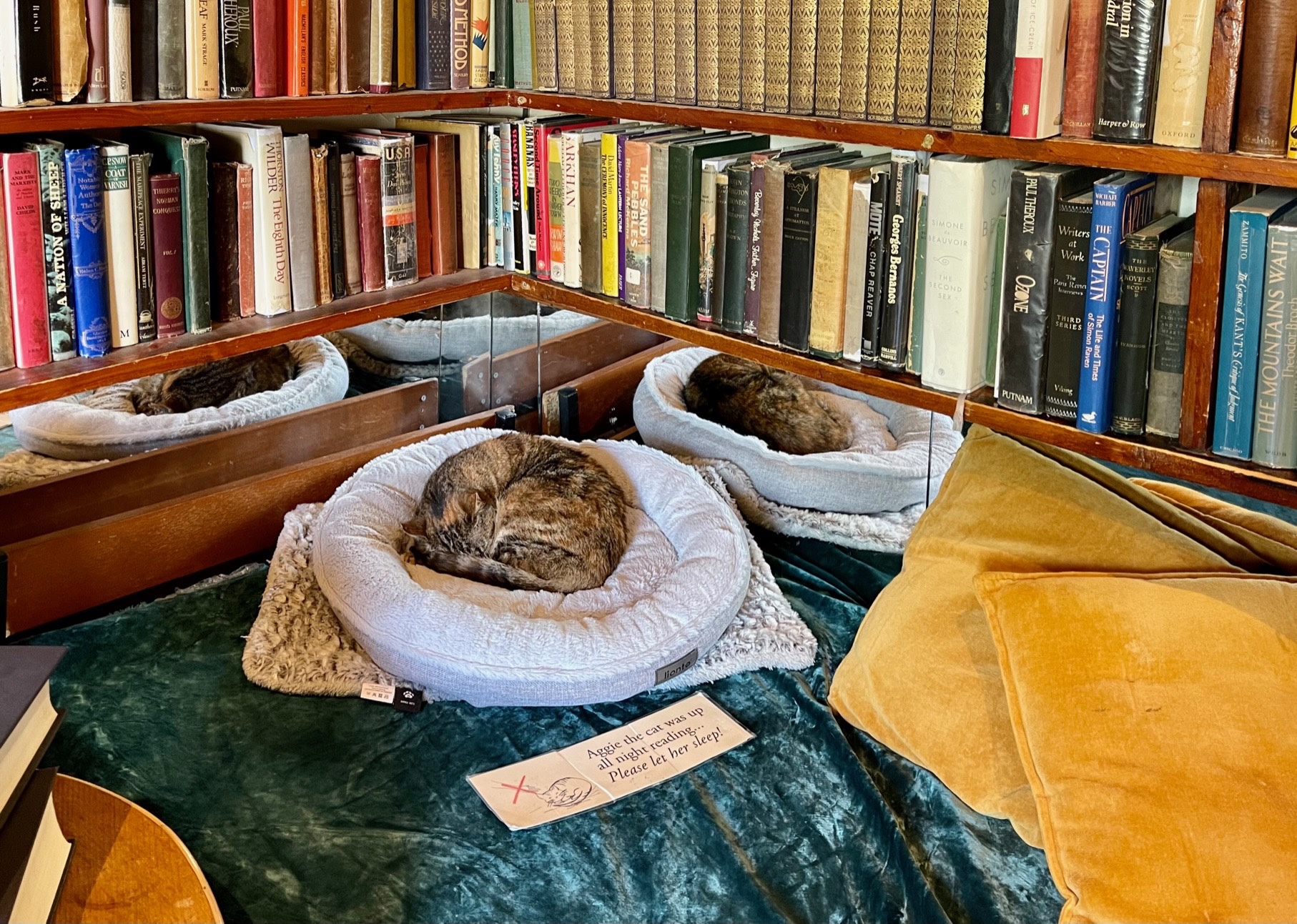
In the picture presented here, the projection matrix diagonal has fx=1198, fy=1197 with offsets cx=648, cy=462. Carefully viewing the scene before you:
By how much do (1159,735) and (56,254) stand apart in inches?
67.6

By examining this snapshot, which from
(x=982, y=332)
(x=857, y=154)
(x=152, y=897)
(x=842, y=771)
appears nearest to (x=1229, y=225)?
(x=982, y=332)

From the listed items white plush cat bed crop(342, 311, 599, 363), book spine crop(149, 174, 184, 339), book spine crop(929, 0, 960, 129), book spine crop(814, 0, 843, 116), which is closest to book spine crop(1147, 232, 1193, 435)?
book spine crop(929, 0, 960, 129)

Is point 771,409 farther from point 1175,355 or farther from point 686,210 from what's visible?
point 1175,355

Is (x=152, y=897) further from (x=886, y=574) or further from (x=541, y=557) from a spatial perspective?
(x=886, y=574)

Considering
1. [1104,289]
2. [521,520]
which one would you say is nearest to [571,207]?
[521,520]

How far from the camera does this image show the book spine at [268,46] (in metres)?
1.99

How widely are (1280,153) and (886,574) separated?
1.06 m

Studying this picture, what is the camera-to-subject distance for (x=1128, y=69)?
1.55 metres

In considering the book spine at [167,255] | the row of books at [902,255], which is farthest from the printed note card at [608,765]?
the book spine at [167,255]

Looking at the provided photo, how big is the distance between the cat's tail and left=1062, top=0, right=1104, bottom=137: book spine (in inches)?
44.0

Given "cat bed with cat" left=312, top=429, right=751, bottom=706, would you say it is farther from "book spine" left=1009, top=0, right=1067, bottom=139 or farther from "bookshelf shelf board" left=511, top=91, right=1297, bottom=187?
"book spine" left=1009, top=0, right=1067, bottom=139

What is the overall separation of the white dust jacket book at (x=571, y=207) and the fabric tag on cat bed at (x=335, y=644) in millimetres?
691

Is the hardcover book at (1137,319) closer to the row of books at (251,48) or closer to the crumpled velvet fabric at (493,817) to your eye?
the crumpled velvet fabric at (493,817)

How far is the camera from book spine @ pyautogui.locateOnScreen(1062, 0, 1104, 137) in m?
1.57
